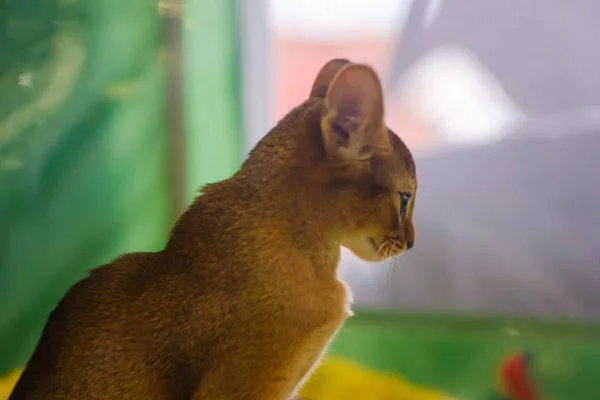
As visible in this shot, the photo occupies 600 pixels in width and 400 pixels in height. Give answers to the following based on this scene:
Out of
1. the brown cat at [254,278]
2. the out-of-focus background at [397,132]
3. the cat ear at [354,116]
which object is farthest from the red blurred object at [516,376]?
the cat ear at [354,116]

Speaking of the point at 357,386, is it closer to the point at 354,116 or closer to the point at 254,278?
the point at 254,278

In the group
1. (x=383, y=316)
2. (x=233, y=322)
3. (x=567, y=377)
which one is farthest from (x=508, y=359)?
(x=233, y=322)

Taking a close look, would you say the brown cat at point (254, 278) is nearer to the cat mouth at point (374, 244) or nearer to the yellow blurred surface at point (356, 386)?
the cat mouth at point (374, 244)

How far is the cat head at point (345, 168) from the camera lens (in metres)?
0.79

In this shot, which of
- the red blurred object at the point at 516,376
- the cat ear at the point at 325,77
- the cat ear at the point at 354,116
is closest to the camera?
the cat ear at the point at 354,116

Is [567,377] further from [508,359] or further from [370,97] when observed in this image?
[370,97]

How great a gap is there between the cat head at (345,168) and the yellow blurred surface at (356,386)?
339mm

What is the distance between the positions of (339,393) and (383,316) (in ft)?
0.48

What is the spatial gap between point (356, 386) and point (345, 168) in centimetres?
46

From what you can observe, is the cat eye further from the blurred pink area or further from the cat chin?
the blurred pink area

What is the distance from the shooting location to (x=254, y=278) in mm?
783

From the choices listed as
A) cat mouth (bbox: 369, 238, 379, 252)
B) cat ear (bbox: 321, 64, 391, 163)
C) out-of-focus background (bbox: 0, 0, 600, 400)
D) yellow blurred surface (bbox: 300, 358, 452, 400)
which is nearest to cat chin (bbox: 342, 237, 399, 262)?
cat mouth (bbox: 369, 238, 379, 252)

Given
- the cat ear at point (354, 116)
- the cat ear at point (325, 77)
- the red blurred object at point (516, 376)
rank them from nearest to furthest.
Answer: the cat ear at point (354, 116) < the cat ear at point (325, 77) < the red blurred object at point (516, 376)

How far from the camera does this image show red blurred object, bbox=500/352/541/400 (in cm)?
105
